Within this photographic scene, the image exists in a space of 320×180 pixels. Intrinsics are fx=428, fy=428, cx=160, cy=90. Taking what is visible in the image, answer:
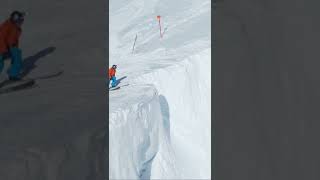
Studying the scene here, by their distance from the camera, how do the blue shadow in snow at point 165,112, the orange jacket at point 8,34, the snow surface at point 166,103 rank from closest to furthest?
the orange jacket at point 8,34, the snow surface at point 166,103, the blue shadow in snow at point 165,112

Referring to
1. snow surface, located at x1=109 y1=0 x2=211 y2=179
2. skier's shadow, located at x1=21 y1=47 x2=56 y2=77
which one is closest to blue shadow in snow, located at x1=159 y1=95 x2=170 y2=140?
snow surface, located at x1=109 y1=0 x2=211 y2=179

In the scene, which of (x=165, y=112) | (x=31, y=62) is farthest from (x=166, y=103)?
(x=31, y=62)

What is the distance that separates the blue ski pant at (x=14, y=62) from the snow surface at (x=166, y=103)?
17.9 ft

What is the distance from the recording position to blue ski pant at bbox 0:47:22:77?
1.71 meters

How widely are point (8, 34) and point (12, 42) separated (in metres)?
0.06

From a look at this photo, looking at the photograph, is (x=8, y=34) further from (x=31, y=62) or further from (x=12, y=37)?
(x=31, y=62)

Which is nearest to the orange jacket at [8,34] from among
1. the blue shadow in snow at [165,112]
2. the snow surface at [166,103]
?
the snow surface at [166,103]

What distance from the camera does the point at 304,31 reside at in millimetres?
2734

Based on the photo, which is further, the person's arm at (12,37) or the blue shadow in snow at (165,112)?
the blue shadow in snow at (165,112)

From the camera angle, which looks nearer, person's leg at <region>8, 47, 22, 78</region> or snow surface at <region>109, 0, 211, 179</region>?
person's leg at <region>8, 47, 22, 78</region>

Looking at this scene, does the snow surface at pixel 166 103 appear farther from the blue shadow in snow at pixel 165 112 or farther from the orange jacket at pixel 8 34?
the orange jacket at pixel 8 34

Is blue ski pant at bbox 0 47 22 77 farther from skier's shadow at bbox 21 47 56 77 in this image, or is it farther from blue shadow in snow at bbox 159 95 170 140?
blue shadow in snow at bbox 159 95 170 140

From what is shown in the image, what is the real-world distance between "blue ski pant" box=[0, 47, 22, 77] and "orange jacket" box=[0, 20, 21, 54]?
1.0 inches

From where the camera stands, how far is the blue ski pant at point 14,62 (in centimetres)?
171
